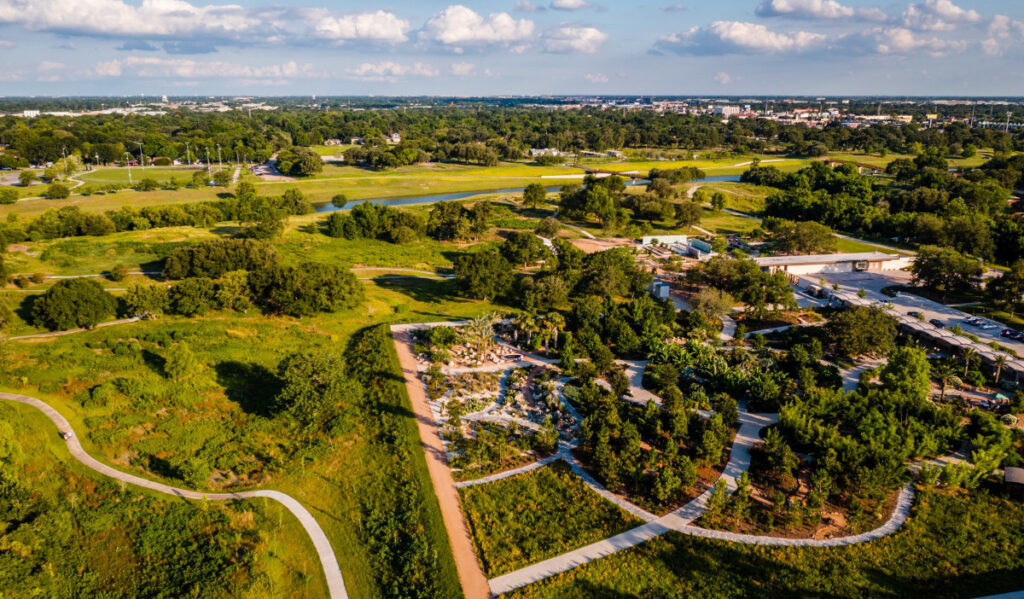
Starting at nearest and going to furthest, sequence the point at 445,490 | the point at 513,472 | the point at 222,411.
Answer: the point at 445,490 → the point at 513,472 → the point at 222,411

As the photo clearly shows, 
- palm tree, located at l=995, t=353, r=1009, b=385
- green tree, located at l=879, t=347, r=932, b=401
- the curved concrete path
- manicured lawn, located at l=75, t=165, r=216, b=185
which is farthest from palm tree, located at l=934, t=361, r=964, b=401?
manicured lawn, located at l=75, t=165, r=216, b=185

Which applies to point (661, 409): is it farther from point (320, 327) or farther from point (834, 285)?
point (834, 285)

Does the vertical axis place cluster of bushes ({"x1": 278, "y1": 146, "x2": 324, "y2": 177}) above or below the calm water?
above

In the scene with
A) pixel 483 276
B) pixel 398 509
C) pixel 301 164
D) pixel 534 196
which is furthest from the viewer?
pixel 301 164

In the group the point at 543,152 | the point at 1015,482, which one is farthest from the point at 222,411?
the point at 543,152

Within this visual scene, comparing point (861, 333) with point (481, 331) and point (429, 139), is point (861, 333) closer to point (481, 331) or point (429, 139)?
point (481, 331)

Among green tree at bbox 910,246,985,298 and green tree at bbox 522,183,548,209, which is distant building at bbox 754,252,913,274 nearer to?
green tree at bbox 910,246,985,298

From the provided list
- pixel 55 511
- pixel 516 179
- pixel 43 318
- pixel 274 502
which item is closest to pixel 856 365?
pixel 274 502
